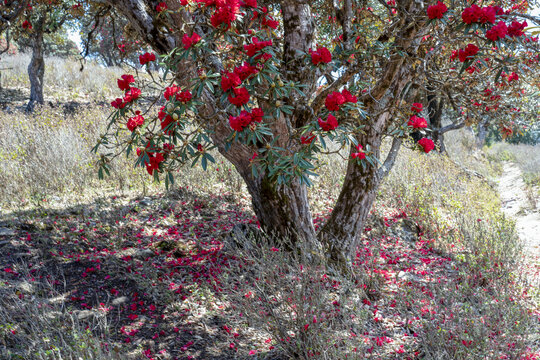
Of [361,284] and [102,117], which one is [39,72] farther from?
[361,284]

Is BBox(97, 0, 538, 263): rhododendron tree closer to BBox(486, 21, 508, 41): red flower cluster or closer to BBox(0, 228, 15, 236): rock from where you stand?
BBox(486, 21, 508, 41): red flower cluster

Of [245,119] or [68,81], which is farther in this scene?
[68,81]

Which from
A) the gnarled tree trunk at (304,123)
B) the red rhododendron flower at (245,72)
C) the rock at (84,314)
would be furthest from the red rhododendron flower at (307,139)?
the rock at (84,314)

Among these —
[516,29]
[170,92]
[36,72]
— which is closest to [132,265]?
[170,92]

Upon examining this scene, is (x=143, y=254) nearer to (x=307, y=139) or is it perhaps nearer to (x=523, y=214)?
(x=307, y=139)

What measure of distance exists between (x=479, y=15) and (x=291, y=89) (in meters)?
1.11

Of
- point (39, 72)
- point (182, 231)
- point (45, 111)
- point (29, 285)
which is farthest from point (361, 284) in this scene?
point (39, 72)

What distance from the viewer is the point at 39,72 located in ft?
31.6

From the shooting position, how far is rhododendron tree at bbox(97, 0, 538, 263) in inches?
82.0

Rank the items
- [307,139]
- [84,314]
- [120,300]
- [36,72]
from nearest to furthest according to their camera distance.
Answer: [307,139]
[84,314]
[120,300]
[36,72]

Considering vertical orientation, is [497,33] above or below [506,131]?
above

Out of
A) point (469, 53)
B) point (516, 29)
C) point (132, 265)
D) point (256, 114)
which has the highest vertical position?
point (516, 29)

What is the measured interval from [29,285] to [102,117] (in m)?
4.92

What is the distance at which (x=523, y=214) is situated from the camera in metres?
6.99
